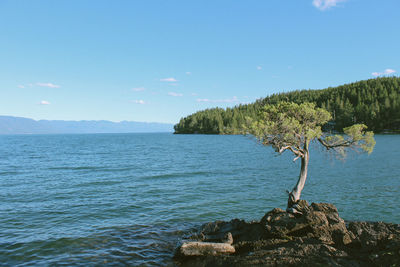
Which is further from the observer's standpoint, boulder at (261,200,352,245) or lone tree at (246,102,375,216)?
lone tree at (246,102,375,216)

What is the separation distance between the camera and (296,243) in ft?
46.0

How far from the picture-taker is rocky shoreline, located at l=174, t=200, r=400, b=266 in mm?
12047

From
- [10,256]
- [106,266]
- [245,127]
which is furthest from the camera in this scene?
[245,127]

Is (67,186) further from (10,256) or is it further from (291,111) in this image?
(291,111)

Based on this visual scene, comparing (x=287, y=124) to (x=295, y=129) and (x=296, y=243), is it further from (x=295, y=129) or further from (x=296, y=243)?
(x=296, y=243)

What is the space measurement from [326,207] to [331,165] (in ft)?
120

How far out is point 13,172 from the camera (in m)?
48.5

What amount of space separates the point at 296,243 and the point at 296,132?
31.8 ft

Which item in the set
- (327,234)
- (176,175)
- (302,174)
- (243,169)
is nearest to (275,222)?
(327,234)

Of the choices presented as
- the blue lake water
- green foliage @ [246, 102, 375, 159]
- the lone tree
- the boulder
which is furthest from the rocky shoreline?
green foliage @ [246, 102, 375, 159]

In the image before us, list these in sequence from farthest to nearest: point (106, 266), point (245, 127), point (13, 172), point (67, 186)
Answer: point (13, 172), point (67, 186), point (245, 127), point (106, 266)

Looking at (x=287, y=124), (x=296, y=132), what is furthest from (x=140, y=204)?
(x=296, y=132)

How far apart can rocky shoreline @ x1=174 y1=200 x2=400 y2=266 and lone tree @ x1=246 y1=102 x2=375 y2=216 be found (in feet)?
13.2

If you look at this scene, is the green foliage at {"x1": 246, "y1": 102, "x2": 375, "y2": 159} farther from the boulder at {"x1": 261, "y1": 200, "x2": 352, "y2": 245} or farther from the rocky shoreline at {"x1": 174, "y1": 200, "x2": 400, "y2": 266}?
the boulder at {"x1": 261, "y1": 200, "x2": 352, "y2": 245}
